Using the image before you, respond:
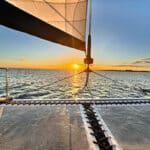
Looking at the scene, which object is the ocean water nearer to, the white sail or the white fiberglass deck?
the white fiberglass deck

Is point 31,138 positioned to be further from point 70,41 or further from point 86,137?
point 70,41

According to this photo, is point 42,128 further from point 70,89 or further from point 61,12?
point 70,89

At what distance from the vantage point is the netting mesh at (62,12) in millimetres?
1442

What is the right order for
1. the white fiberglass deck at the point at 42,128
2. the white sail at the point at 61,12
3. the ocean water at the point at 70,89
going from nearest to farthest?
the white sail at the point at 61,12 → the white fiberglass deck at the point at 42,128 → the ocean water at the point at 70,89

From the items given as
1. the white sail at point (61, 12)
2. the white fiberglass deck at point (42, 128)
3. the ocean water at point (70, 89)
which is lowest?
the ocean water at point (70, 89)

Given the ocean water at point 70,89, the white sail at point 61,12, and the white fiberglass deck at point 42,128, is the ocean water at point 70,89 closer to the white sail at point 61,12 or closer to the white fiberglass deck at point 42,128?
the white fiberglass deck at point 42,128

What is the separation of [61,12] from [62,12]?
0.05ft

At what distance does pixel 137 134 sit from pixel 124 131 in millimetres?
151

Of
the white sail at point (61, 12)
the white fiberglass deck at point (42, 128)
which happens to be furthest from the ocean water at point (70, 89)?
the white sail at point (61, 12)

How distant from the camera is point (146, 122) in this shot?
113 inches

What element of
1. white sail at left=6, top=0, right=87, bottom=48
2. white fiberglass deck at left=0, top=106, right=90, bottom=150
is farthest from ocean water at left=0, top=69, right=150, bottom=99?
white sail at left=6, top=0, right=87, bottom=48

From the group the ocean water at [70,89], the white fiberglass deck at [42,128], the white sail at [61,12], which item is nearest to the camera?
the white sail at [61,12]

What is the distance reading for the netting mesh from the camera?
1442mm

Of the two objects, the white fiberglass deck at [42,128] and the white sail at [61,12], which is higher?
the white sail at [61,12]
